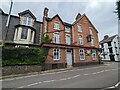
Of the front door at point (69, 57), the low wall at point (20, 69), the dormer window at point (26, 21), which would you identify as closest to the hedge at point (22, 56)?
the low wall at point (20, 69)

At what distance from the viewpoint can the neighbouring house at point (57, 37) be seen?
2112 cm

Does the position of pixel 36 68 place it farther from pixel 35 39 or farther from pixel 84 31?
pixel 84 31

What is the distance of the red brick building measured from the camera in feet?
70.6

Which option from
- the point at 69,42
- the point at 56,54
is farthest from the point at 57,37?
the point at 56,54

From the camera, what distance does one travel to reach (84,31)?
92.8 ft

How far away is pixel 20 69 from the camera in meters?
16.8

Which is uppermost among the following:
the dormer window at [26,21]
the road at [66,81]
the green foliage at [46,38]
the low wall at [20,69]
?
the dormer window at [26,21]

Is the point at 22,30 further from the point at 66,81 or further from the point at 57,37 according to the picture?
the point at 66,81

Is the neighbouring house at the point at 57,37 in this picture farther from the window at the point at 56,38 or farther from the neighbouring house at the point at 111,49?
the neighbouring house at the point at 111,49

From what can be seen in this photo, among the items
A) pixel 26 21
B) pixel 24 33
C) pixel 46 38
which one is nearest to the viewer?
pixel 24 33

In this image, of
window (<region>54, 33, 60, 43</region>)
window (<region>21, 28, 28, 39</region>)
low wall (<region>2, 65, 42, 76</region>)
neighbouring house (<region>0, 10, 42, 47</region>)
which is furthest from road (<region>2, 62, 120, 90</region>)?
window (<region>54, 33, 60, 43</region>)

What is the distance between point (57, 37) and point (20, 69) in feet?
33.9

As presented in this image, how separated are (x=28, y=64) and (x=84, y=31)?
15800mm

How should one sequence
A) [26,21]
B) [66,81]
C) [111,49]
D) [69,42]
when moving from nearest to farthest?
[66,81] → [26,21] → [69,42] → [111,49]
